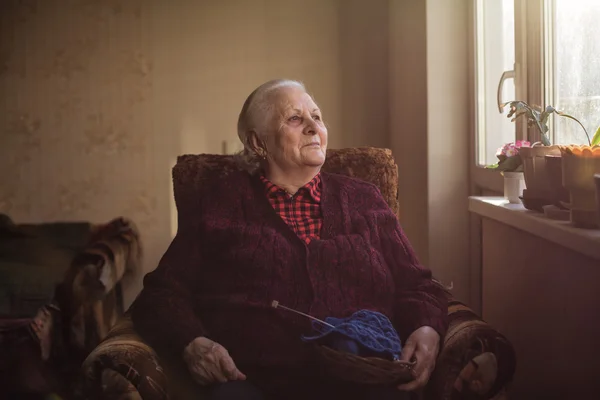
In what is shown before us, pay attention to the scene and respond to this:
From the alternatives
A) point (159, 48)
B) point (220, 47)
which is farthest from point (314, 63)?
point (159, 48)

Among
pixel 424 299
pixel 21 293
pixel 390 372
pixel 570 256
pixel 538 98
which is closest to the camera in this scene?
pixel 390 372

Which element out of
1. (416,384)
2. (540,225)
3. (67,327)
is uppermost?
(540,225)

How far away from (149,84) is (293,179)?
1661mm

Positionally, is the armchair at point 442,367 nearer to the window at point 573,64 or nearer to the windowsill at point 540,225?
the windowsill at point 540,225

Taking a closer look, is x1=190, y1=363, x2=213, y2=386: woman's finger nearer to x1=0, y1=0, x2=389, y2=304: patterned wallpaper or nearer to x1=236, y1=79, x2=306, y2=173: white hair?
x1=236, y1=79, x2=306, y2=173: white hair

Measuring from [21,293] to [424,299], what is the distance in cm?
143

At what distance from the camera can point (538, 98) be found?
1798 millimetres

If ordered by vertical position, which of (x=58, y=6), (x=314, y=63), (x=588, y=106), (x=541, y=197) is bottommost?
(x=541, y=197)

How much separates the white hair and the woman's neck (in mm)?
94

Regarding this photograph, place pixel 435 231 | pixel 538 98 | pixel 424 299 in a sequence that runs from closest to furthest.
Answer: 1. pixel 424 299
2. pixel 538 98
3. pixel 435 231

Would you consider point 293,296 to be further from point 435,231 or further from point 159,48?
point 159,48

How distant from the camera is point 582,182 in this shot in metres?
1.22

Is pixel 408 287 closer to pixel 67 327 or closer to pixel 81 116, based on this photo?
pixel 67 327

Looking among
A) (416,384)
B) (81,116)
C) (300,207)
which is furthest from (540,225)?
(81,116)
